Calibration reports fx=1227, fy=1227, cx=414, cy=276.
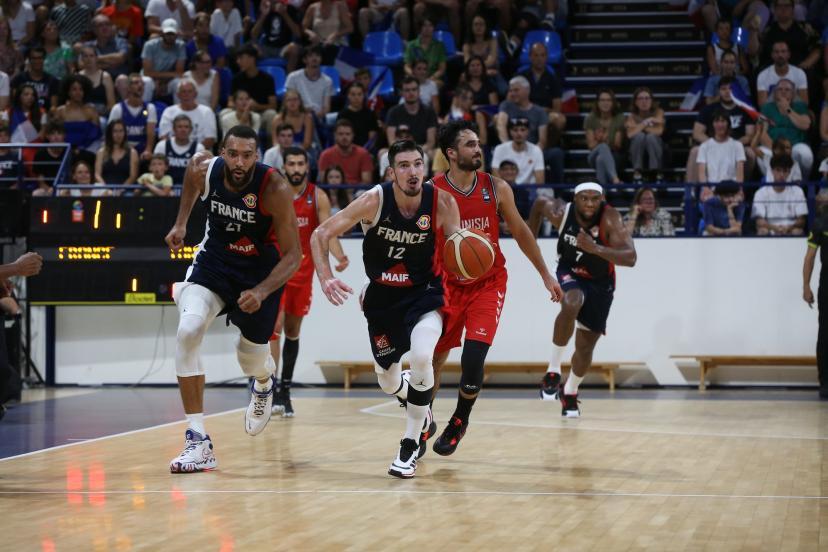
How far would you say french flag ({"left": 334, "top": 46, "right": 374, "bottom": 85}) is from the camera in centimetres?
1747

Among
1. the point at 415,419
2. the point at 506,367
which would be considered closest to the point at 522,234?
the point at 415,419

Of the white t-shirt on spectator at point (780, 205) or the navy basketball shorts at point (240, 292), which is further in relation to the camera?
the white t-shirt on spectator at point (780, 205)

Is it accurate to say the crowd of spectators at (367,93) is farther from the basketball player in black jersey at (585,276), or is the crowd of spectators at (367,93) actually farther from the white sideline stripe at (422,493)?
the white sideline stripe at (422,493)

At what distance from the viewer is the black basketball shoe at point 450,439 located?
7547 mm

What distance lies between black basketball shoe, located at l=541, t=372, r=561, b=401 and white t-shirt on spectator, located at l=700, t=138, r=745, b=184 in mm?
3930

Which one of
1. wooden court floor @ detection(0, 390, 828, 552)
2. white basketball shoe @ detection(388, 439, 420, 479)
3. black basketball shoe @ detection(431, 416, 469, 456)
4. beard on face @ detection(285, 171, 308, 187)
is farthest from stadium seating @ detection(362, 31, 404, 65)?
white basketball shoe @ detection(388, 439, 420, 479)

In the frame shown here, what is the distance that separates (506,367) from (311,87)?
16.1 feet

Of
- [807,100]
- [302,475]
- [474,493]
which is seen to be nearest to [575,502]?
[474,493]

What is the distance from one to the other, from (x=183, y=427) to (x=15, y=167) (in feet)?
21.4

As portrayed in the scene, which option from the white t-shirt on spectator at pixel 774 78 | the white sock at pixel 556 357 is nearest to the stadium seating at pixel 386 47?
the white t-shirt on spectator at pixel 774 78

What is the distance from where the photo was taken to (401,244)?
23.8ft

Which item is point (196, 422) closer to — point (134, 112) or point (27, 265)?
point (27, 265)

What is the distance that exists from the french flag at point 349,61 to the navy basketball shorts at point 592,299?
7.57 m

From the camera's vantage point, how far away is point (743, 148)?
14.3 meters
